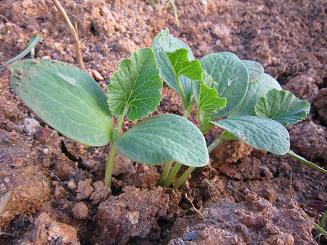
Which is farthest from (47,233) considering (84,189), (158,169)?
(158,169)

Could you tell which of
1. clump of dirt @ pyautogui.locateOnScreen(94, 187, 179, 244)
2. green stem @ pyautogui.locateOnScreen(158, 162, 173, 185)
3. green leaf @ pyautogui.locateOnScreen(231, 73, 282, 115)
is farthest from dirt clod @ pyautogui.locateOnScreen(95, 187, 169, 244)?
green leaf @ pyautogui.locateOnScreen(231, 73, 282, 115)

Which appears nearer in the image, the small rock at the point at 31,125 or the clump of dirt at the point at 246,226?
the clump of dirt at the point at 246,226

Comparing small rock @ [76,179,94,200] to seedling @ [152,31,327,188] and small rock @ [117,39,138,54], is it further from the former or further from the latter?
small rock @ [117,39,138,54]

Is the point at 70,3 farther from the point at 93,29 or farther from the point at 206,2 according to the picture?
the point at 206,2

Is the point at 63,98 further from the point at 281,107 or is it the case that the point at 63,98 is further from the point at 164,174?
the point at 281,107

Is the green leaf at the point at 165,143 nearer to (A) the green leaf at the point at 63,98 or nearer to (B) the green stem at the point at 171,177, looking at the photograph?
(A) the green leaf at the point at 63,98

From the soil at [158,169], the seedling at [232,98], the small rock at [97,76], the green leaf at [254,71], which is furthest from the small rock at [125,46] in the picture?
the green leaf at [254,71]
